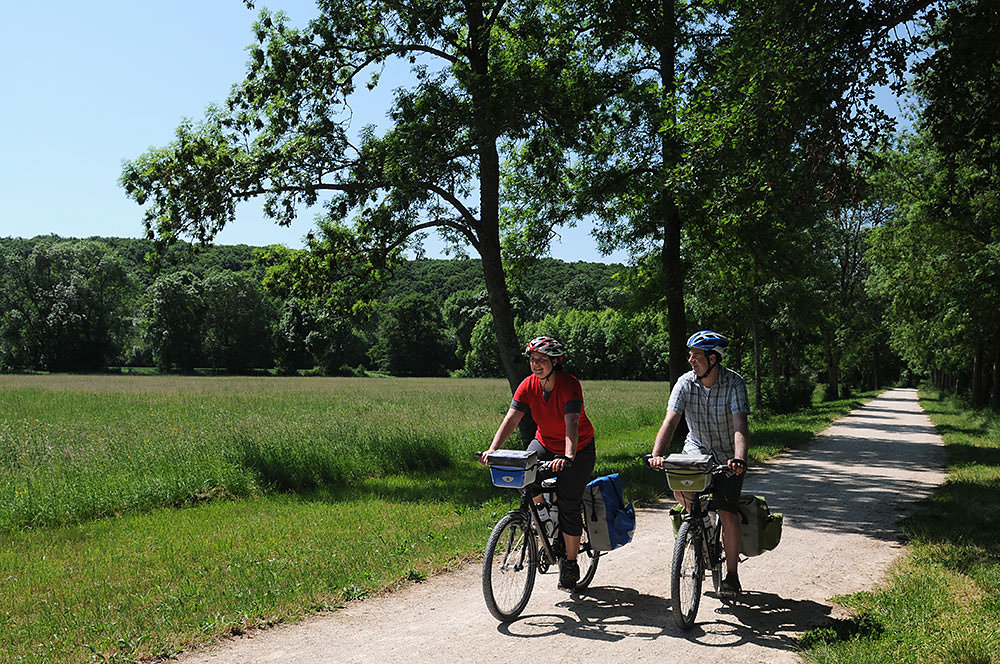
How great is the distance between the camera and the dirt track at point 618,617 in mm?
4965

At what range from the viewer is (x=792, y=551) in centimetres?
771

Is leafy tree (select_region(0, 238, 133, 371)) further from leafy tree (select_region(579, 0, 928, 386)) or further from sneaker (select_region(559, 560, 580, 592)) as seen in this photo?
sneaker (select_region(559, 560, 580, 592))

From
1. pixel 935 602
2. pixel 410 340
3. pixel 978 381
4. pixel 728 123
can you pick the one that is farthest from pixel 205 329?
pixel 935 602

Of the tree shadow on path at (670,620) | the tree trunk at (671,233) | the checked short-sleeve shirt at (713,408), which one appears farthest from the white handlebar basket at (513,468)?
the tree trunk at (671,233)

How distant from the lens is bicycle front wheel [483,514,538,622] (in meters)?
5.33

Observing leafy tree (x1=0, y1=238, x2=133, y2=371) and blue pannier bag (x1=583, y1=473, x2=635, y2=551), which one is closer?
blue pannier bag (x1=583, y1=473, x2=635, y2=551)

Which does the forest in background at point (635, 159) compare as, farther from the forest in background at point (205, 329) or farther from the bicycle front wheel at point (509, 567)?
the forest in background at point (205, 329)

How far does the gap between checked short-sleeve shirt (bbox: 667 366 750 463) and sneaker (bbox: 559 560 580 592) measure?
1299mm

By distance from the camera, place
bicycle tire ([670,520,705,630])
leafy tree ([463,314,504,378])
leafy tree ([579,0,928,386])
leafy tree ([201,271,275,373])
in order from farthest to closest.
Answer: leafy tree ([463,314,504,378])
leafy tree ([201,271,275,373])
leafy tree ([579,0,928,386])
bicycle tire ([670,520,705,630])

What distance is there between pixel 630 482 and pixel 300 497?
203 inches

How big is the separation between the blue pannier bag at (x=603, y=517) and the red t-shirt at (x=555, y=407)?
0.41 meters

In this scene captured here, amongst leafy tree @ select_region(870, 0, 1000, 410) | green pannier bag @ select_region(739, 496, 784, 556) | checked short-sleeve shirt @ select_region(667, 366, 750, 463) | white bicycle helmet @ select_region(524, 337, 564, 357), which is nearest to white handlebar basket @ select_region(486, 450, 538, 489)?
white bicycle helmet @ select_region(524, 337, 564, 357)

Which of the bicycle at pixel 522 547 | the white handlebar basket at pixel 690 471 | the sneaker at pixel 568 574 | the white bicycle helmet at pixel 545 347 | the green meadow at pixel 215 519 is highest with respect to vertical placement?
the white bicycle helmet at pixel 545 347

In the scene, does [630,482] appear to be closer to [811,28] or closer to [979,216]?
[811,28]
